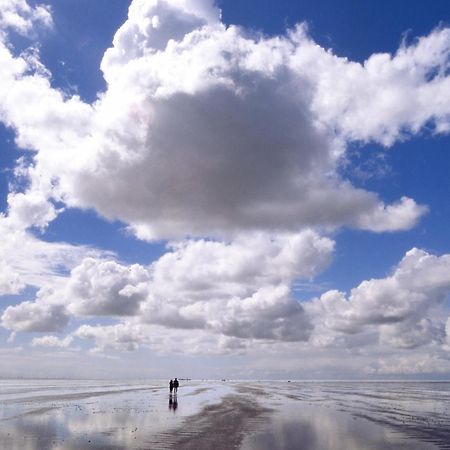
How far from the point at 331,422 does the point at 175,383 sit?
43.2 meters

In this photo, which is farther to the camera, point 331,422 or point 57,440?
point 331,422

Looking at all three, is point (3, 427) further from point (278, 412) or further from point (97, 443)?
point (278, 412)

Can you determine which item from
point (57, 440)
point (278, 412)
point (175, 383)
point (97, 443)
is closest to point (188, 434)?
point (97, 443)

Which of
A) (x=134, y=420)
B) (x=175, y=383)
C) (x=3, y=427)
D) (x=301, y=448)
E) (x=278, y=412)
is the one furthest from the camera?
(x=175, y=383)

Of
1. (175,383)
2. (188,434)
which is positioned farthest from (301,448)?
(175,383)

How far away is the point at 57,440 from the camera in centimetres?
2709

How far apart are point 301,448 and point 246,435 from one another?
5333mm

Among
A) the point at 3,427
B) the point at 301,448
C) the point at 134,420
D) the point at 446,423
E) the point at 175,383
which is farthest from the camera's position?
the point at 175,383

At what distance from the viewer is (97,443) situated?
2609cm

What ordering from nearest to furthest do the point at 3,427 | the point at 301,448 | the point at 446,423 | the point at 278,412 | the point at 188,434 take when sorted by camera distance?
1. the point at 301,448
2. the point at 188,434
3. the point at 3,427
4. the point at 446,423
5. the point at 278,412

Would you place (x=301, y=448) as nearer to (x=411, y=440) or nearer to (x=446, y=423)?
(x=411, y=440)

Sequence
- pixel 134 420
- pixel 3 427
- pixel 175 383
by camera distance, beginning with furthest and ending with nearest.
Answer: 1. pixel 175 383
2. pixel 134 420
3. pixel 3 427

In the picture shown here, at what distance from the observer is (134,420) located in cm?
3659

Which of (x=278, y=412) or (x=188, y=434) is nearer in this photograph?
(x=188, y=434)
